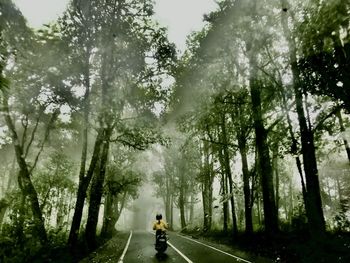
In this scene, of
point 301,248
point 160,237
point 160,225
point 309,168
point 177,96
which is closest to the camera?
point 301,248

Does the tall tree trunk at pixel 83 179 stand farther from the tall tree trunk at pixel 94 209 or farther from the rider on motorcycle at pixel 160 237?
the rider on motorcycle at pixel 160 237

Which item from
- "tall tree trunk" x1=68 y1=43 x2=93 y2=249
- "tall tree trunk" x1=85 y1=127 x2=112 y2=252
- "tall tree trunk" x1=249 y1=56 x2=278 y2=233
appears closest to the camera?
"tall tree trunk" x1=68 y1=43 x2=93 y2=249

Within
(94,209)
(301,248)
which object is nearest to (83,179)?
(94,209)

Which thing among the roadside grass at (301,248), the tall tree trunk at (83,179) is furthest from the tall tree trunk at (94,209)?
the roadside grass at (301,248)

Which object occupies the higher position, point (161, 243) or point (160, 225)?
point (160, 225)

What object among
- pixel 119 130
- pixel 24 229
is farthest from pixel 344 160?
pixel 24 229

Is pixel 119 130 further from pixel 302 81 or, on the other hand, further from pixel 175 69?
pixel 302 81

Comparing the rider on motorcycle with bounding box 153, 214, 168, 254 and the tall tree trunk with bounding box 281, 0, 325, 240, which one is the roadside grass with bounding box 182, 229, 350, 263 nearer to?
the tall tree trunk with bounding box 281, 0, 325, 240

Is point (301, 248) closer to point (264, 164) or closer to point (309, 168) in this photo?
point (309, 168)

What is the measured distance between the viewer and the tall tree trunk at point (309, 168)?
49.3 ft

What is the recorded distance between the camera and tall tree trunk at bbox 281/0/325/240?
1502 centimetres

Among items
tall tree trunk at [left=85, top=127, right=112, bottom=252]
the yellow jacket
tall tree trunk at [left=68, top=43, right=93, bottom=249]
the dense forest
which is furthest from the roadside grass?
tall tree trunk at [left=85, top=127, right=112, bottom=252]

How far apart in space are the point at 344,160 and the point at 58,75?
42.5 metres

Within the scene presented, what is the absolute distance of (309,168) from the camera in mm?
15930
